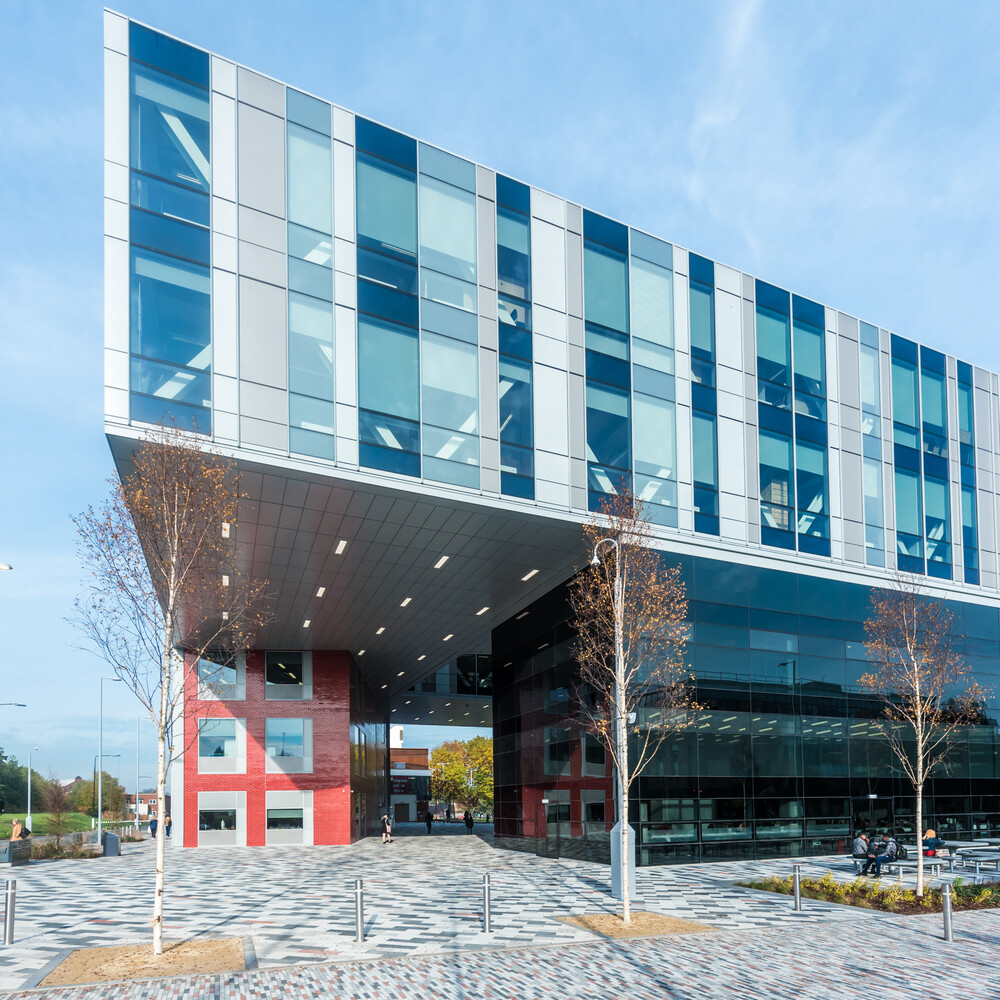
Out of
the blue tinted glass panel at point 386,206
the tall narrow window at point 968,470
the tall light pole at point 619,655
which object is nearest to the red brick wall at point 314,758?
the blue tinted glass panel at point 386,206

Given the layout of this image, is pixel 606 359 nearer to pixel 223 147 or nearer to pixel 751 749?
pixel 223 147

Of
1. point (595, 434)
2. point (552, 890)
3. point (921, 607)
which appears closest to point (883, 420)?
point (921, 607)

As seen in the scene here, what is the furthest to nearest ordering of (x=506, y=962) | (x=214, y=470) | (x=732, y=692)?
1. (x=732, y=692)
2. (x=214, y=470)
3. (x=506, y=962)

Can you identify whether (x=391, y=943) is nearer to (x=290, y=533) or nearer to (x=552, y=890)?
(x=552, y=890)

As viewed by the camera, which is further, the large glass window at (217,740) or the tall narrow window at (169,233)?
the large glass window at (217,740)

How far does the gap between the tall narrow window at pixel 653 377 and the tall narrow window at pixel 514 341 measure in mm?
3991

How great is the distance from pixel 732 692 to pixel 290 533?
575 inches

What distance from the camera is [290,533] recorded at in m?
24.7

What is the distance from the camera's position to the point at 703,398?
92.7 ft

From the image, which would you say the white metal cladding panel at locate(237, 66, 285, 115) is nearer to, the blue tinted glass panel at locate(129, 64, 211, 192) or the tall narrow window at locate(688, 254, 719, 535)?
the blue tinted glass panel at locate(129, 64, 211, 192)

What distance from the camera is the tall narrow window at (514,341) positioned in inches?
922

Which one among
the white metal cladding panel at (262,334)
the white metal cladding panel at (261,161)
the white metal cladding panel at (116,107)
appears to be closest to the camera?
the white metal cladding panel at (116,107)

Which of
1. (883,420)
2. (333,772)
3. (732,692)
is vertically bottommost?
(333,772)

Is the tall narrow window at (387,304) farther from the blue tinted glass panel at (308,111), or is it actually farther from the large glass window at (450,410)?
the blue tinted glass panel at (308,111)
